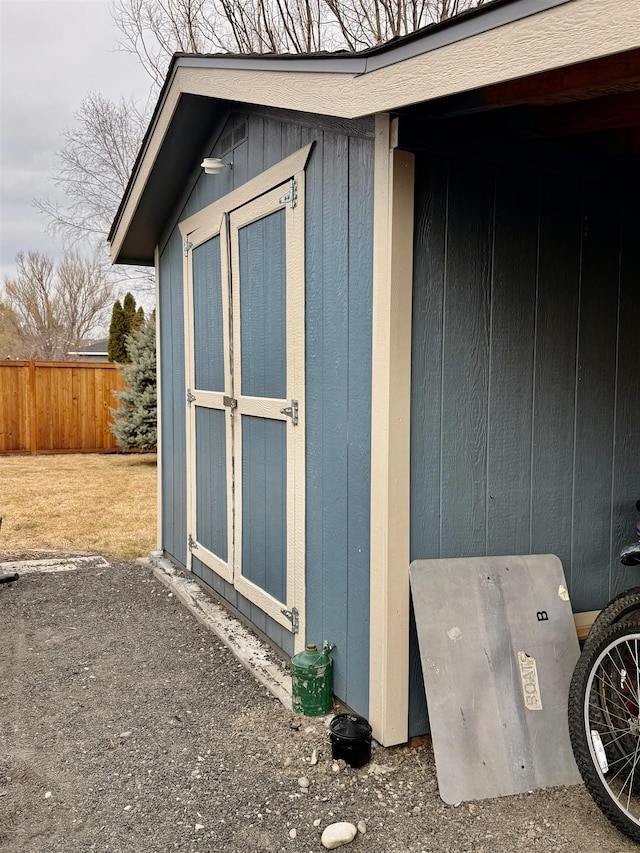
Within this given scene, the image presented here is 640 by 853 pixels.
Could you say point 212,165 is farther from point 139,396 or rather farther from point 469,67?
point 139,396

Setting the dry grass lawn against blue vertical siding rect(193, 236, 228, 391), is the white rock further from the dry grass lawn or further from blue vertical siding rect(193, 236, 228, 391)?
the dry grass lawn

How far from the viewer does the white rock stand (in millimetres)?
2102

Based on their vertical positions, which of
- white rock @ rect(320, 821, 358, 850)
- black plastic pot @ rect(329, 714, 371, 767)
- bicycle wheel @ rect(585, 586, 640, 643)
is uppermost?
bicycle wheel @ rect(585, 586, 640, 643)

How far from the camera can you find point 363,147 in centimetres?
259

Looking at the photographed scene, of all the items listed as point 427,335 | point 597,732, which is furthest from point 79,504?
point 597,732

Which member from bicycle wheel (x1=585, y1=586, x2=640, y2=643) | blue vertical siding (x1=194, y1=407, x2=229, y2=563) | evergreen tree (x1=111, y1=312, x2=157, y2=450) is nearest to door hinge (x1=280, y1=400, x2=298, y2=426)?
blue vertical siding (x1=194, y1=407, x2=229, y2=563)

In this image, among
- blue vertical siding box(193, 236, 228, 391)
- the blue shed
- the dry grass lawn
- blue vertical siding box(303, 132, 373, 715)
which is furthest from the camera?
the dry grass lawn

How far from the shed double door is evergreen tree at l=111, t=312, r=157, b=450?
576 centimetres

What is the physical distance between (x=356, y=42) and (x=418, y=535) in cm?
815

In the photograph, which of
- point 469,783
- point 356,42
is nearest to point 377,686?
point 469,783

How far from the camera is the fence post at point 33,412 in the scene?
38.8 feet

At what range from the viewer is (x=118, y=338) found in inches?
580

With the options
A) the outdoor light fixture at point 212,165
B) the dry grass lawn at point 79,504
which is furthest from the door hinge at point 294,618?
the dry grass lawn at point 79,504

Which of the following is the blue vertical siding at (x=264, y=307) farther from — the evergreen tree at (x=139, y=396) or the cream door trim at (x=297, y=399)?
the evergreen tree at (x=139, y=396)
